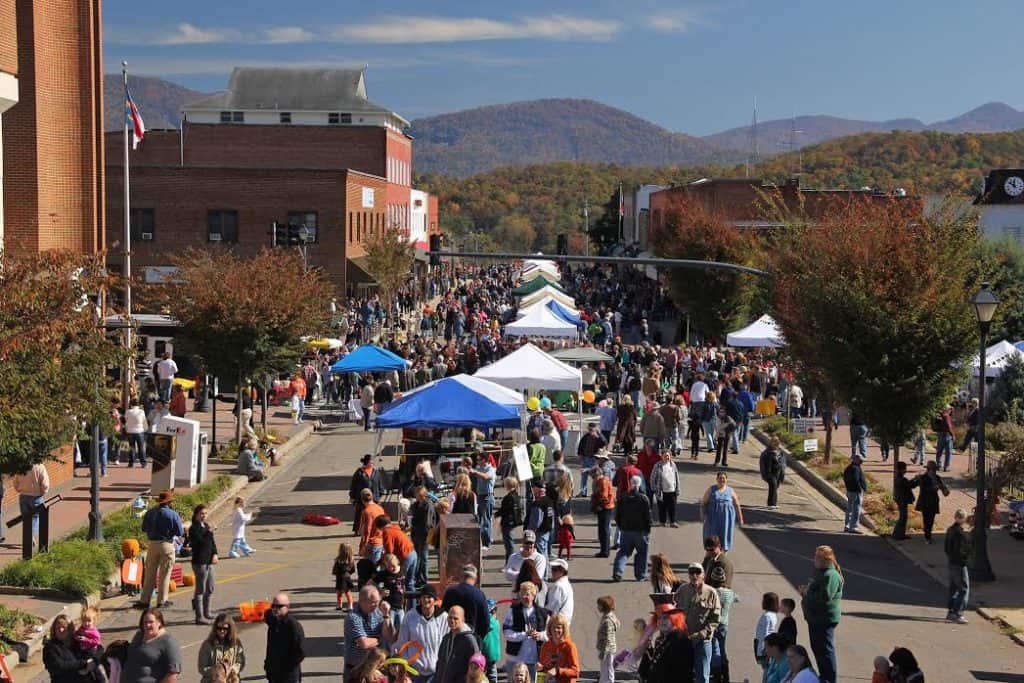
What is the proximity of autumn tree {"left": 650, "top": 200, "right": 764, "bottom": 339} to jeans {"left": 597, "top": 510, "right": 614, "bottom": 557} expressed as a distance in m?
29.8

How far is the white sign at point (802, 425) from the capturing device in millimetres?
33031

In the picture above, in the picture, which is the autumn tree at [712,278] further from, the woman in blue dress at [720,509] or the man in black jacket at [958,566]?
the man in black jacket at [958,566]

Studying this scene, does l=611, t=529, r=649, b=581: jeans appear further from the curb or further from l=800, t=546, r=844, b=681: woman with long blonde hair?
the curb

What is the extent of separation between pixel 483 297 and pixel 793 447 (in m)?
38.0

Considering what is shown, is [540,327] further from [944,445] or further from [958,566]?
[958,566]

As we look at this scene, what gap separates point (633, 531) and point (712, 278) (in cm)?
3486

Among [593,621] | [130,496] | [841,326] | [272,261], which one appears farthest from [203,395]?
[593,621]

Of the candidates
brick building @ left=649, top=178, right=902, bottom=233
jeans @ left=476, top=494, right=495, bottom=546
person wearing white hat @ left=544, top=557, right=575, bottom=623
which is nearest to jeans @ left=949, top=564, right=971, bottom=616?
person wearing white hat @ left=544, top=557, right=575, bottom=623

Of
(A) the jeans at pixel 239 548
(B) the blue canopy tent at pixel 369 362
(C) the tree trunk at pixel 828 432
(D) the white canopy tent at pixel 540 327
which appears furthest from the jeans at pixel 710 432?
(A) the jeans at pixel 239 548

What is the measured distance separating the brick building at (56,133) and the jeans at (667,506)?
38.9 ft

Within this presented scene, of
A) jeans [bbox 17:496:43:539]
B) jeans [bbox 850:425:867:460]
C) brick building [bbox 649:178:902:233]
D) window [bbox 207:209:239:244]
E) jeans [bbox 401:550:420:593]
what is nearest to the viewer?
jeans [bbox 401:550:420:593]

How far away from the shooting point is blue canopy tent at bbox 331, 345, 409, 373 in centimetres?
3450

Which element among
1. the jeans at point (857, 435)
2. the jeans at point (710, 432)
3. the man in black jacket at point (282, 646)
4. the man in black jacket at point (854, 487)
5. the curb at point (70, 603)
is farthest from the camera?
the jeans at point (710, 432)

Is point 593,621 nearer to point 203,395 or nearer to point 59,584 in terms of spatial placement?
point 59,584
